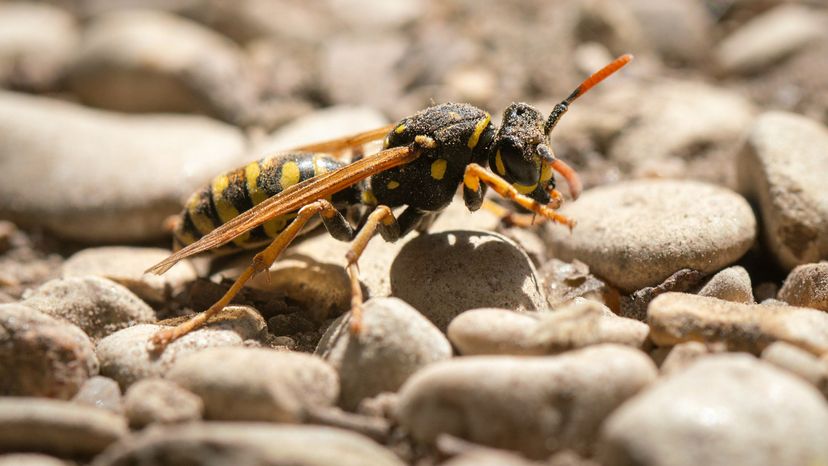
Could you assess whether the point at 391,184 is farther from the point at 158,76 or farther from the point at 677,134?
the point at 158,76

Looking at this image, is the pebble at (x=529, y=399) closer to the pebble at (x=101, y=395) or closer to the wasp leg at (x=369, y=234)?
the wasp leg at (x=369, y=234)

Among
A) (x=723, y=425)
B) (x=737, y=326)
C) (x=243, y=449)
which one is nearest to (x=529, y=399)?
(x=723, y=425)

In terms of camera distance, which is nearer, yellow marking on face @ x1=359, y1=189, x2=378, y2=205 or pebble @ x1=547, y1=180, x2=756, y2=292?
pebble @ x1=547, y1=180, x2=756, y2=292

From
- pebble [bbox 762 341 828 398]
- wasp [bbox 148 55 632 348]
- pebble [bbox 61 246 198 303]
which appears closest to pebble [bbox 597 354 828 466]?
pebble [bbox 762 341 828 398]

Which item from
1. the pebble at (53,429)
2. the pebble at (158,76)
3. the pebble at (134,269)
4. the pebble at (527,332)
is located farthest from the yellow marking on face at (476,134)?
the pebble at (158,76)

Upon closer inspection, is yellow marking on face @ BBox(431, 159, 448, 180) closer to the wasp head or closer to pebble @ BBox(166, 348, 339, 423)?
the wasp head

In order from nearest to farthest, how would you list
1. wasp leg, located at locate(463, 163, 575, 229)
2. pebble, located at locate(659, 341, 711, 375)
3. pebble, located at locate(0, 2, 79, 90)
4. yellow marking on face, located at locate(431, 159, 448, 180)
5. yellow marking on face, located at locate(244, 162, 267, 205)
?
pebble, located at locate(659, 341, 711, 375), wasp leg, located at locate(463, 163, 575, 229), yellow marking on face, located at locate(431, 159, 448, 180), yellow marking on face, located at locate(244, 162, 267, 205), pebble, located at locate(0, 2, 79, 90)

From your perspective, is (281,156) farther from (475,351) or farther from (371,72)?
(371,72)
